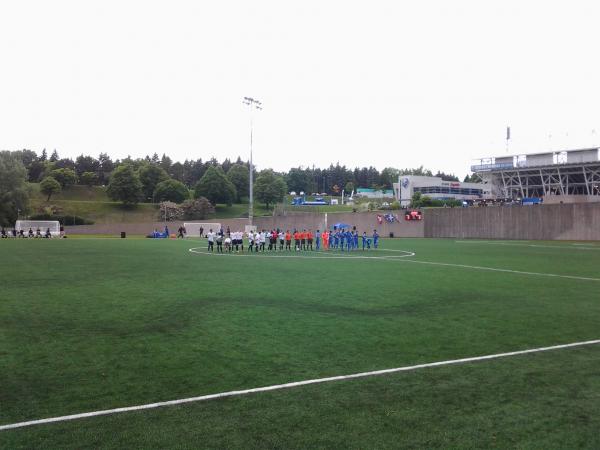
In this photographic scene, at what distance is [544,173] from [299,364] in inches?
3775

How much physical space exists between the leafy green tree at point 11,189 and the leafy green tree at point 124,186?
2633 centimetres

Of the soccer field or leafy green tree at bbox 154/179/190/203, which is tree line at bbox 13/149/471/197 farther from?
the soccer field

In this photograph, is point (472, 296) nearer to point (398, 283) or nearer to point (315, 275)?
point (398, 283)

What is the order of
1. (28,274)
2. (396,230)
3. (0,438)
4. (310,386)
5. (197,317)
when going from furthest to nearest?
(396,230), (28,274), (197,317), (310,386), (0,438)

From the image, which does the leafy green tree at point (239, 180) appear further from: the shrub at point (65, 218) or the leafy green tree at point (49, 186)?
the shrub at point (65, 218)

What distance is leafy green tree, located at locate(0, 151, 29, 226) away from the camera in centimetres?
7250

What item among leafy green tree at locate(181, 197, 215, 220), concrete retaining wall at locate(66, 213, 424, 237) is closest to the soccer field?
concrete retaining wall at locate(66, 213, 424, 237)

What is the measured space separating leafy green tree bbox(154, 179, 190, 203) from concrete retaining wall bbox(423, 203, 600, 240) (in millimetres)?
69274

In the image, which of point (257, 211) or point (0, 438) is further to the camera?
point (257, 211)

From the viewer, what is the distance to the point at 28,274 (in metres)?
17.6

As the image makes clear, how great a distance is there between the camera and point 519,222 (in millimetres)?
48719

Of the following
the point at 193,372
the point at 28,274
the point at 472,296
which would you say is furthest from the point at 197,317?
the point at 28,274

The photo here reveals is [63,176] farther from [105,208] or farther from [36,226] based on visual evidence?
[36,226]

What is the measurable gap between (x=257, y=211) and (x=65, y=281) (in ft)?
329
